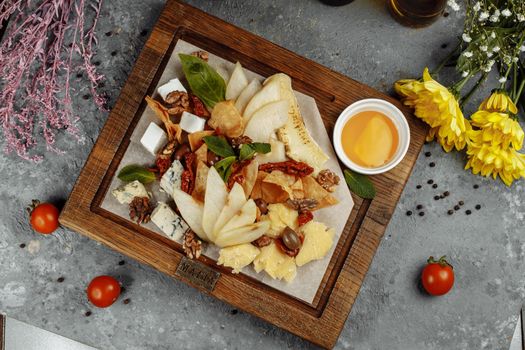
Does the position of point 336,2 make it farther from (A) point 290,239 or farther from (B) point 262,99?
(A) point 290,239

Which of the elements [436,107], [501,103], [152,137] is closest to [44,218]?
[152,137]

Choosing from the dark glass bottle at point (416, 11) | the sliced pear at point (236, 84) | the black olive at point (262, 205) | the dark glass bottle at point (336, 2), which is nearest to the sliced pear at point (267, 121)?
Result: the sliced pear at point (236, 84)

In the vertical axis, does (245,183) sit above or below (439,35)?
below

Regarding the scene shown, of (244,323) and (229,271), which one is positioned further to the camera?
(244,323)

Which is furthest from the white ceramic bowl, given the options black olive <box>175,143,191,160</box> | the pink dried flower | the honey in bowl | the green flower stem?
the pink dried flower

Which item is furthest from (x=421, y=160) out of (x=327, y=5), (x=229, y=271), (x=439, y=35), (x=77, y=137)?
(x=77, y=137)

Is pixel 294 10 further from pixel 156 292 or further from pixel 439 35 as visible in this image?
pixel 156 292

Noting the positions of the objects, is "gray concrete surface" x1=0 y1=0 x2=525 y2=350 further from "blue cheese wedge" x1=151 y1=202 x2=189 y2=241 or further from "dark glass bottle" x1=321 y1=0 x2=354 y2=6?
"blue cheese wedge" x1=151 y1=202 x2=189 y2=241
